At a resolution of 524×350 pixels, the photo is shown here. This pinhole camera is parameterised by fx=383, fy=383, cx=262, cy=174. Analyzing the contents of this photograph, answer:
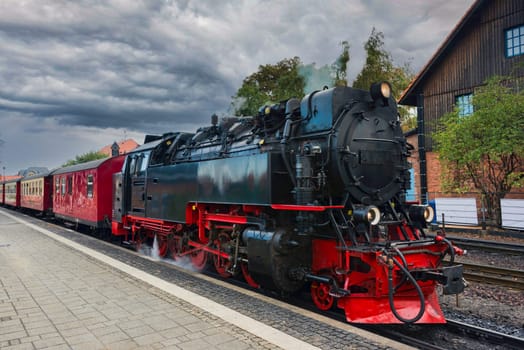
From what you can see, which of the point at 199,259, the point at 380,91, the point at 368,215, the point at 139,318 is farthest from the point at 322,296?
the point at 199,259

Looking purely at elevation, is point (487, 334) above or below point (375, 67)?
below

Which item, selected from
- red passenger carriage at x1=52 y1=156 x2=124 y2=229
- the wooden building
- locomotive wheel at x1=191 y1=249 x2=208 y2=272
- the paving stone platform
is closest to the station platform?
the paving stone platform

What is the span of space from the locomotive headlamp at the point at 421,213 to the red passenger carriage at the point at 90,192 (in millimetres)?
9857

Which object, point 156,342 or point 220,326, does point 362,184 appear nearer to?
point 220,326

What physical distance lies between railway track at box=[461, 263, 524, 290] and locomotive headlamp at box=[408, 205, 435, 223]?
2.06 metres

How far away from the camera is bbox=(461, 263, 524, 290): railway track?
20.9 ft

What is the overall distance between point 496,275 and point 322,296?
13.9ft

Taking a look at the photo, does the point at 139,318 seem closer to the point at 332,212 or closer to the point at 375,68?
the point at 332,212

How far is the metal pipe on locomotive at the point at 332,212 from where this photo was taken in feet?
15.1

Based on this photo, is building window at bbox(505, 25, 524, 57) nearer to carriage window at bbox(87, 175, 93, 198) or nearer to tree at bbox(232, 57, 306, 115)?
tree at bbox(232, 57, 306, 115)

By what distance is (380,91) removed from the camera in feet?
18.3

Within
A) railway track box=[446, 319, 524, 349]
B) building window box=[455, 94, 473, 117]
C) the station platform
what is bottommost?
railway track box=[446, 319, 524, 349]

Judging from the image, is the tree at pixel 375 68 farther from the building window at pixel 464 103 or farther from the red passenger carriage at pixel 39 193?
the red passenger carriage at pixel 39 193

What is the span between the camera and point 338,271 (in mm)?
4805
